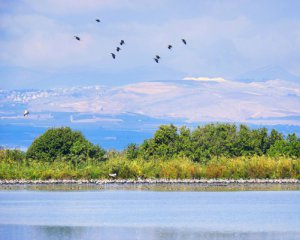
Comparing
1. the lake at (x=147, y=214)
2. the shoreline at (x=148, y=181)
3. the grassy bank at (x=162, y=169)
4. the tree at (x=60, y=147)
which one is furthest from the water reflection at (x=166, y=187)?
the tree at (x=60, y=147)

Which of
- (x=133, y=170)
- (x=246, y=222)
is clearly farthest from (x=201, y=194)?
(x=246, y=222)

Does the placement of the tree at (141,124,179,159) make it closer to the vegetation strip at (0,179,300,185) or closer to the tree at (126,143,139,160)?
the tree at (126,143,139,160)

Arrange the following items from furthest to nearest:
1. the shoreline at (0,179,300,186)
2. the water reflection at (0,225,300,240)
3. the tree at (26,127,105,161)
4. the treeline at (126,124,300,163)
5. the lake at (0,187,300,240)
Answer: the treeline at (126,124,300,163)
the tree at (26,127,105,161)
the shoreline at (0,179,300,186)
the lake at (0,187,300,240)
the water reflection at (0,225,300,240)

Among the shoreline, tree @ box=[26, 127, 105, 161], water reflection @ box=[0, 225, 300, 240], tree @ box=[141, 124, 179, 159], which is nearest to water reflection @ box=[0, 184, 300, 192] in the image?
the shoreline

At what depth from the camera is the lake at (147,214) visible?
36.2 meters

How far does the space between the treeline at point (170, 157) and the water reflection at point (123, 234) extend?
28.0 m

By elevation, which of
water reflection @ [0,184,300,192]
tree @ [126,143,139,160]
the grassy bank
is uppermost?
tree @ [126,143,139,160]

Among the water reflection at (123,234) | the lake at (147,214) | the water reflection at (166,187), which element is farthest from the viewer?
the water reflection at (166,187)

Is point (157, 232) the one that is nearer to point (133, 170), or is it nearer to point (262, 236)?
point (262, 236)

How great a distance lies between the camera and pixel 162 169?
65.7 m

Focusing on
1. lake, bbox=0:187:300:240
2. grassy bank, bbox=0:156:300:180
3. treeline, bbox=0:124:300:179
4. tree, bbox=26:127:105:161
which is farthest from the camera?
tree, bbox=26:127:105:161

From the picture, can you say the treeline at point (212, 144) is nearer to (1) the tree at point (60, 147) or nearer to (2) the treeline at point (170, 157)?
(2) the treeline at point (170, 157)

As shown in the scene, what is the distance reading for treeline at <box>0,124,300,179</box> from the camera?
65500mm

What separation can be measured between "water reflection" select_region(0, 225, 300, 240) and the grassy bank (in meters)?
27.8
